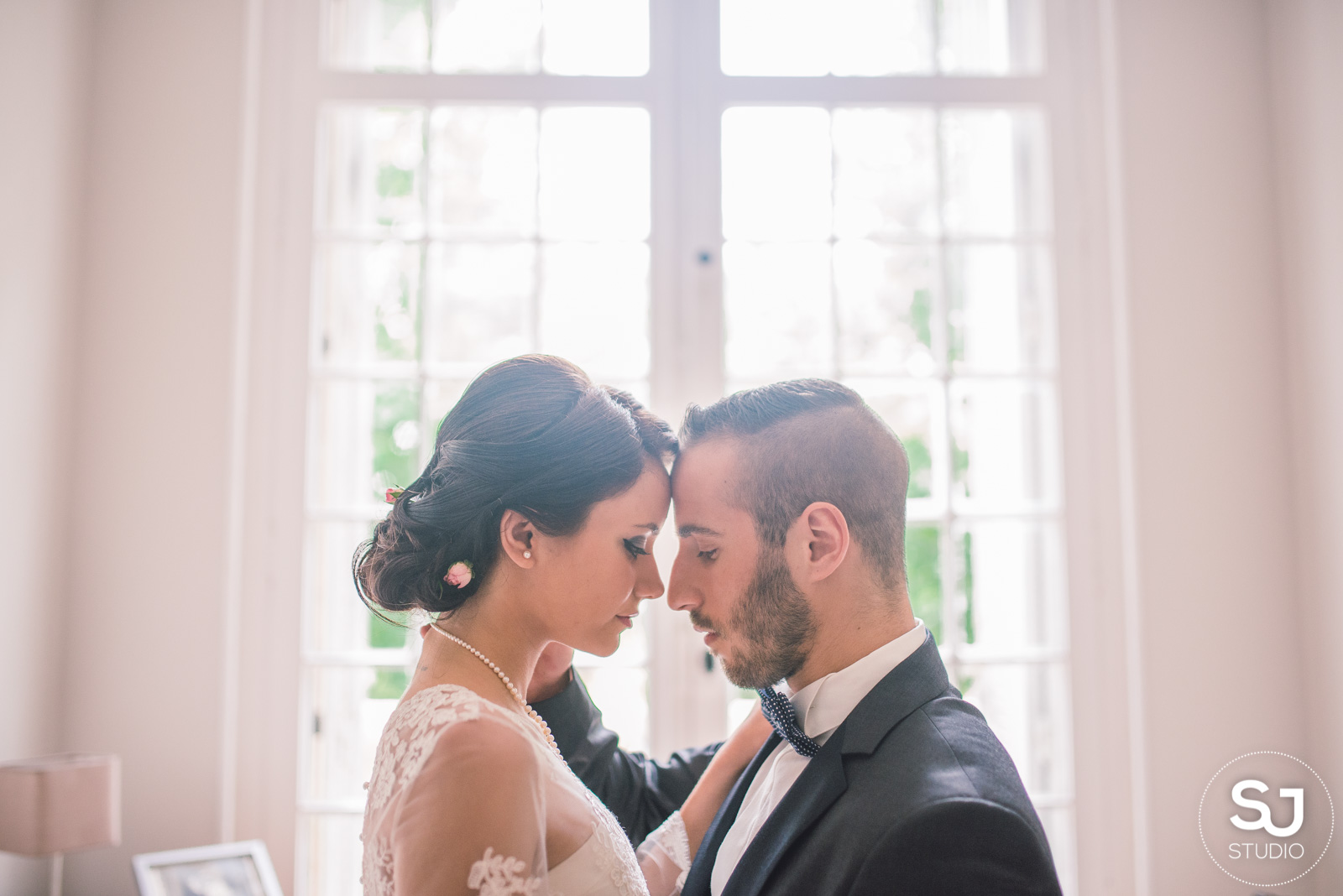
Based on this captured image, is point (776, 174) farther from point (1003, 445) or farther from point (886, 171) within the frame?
point (1003, 445)

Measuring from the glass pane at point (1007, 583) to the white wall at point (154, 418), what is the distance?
2257 mm

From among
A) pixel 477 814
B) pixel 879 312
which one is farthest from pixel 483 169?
pixel 477 814

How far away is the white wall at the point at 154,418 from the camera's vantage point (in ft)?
8.45

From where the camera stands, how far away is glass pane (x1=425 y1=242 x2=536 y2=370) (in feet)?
9.45

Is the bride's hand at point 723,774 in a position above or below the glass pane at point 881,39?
below

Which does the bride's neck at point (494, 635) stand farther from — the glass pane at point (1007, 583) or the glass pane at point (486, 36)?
the glass pane at point (486, 36)

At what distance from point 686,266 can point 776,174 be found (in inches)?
16.9

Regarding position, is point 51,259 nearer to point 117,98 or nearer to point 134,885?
point 117,98

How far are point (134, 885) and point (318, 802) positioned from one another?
505 millimetres

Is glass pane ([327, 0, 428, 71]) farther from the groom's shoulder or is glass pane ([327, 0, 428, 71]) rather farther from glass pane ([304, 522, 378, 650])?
the groom's shoulder

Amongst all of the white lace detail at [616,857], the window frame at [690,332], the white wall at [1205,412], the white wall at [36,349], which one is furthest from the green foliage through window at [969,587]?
the white wall at [36,349]

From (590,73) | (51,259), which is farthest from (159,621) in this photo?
(590,73)

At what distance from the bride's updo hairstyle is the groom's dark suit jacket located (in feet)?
1.69

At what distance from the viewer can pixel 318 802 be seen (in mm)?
2729
